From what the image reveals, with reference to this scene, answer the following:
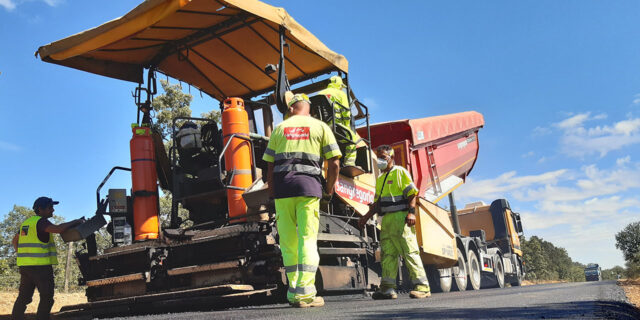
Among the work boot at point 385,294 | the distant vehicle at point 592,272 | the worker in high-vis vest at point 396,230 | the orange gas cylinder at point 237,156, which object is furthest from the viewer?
the distant vehicle at point 592,272

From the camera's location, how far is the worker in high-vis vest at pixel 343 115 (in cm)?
542

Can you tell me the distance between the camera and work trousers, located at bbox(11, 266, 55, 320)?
507 centimetres

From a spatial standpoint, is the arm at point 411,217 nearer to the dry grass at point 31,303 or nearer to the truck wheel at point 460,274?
the truck wheel at point 460,274

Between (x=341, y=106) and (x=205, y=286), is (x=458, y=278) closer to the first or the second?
(x=341, y=106)

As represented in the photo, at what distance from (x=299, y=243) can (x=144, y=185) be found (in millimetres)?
2280

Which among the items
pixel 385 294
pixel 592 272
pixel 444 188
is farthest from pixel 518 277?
pixel 592 272

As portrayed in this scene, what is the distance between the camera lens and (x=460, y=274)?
8.64m

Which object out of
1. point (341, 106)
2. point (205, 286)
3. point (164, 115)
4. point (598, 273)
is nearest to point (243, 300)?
point (205, 286)

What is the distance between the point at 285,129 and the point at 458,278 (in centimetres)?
570

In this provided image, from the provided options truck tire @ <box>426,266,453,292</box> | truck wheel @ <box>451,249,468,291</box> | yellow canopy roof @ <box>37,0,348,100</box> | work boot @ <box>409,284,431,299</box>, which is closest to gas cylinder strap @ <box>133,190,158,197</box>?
yellow canopy roof @ <box>37,0,348,100</box>

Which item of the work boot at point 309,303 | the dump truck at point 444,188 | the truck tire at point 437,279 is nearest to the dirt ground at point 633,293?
the dump truck at point 444,188

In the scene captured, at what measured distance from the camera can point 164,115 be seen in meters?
17.4

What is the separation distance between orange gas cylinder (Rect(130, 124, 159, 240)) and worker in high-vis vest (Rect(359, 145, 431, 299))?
215cm

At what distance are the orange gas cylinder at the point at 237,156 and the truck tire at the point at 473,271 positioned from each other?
5396mm
